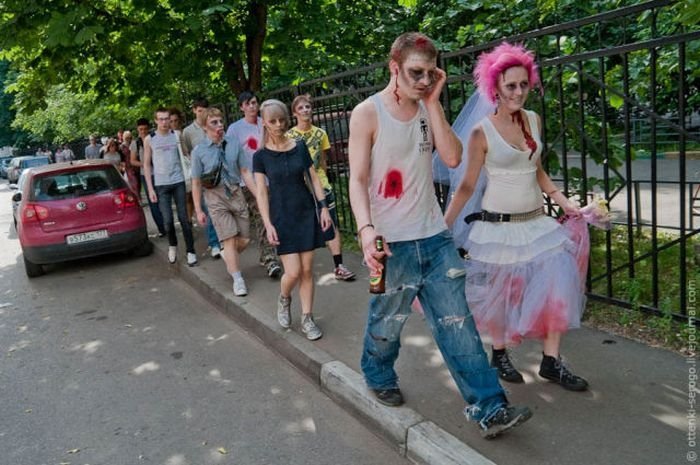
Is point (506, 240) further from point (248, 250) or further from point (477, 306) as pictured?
point (248, 250)

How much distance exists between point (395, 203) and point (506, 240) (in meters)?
0.71

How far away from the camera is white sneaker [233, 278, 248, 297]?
20.7 ft

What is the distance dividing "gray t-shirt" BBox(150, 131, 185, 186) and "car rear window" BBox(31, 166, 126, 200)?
4.73 ft

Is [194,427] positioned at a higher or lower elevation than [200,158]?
lower

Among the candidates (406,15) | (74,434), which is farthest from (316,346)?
(406,15)

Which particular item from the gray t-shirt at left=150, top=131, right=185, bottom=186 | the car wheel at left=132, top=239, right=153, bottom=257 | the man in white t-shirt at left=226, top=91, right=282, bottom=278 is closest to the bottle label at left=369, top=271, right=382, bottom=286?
the man in white t-shirt at left=226, top=91, right=282, bottom=278

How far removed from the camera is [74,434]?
12.9 ft

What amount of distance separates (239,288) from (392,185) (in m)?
3.51

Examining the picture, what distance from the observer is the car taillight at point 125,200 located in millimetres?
9117

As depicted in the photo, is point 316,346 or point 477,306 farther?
point 316,346

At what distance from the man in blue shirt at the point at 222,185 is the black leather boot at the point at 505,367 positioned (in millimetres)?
3310

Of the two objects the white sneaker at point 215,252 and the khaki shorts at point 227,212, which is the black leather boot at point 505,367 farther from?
the white sneaker at point 215,252

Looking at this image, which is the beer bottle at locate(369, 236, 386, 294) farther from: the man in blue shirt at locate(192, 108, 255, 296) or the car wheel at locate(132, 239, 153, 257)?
the car wheel at locate(132, 239, 153, 257)

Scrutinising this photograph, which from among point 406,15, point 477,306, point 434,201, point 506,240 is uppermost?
point 406,15
